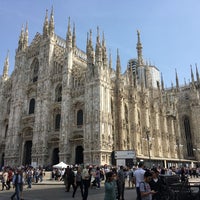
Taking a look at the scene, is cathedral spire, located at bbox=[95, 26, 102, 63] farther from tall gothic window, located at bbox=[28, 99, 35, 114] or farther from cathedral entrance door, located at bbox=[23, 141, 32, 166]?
cathedral entrance door, located at bbox=[23, 141, 32, 166]

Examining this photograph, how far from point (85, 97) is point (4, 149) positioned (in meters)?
22.4

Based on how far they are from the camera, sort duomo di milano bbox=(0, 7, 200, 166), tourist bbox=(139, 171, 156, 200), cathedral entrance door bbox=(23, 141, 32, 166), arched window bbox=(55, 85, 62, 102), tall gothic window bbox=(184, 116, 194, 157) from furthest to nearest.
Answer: tall gothic window bbox=(184, 116, 194, 157)
cathedral entrance door bbox=(23, 141, 32, 166)
arched window bbox=(55, 85, 62, 102)
duomo di milano bbox=(0, 7, 200, 166)
tourist bbox=(139, 171, 156, 200)

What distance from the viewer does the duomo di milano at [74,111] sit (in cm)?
3400

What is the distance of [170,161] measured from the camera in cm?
4653

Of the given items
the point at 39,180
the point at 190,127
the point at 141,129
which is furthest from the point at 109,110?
the point at 190,127

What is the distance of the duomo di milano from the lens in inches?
1339

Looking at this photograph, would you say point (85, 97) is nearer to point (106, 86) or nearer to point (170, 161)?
point (106, 86)

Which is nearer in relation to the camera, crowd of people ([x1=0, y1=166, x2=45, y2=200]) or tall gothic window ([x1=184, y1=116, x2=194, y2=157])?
crowd of people ([x1=0, y1=166, x2=45, y2=200])

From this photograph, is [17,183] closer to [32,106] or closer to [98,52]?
[98,52]

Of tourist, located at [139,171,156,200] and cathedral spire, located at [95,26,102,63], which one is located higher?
cathedral spire, located at [95,26,102,63]

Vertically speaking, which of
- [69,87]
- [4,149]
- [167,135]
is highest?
[69,87]

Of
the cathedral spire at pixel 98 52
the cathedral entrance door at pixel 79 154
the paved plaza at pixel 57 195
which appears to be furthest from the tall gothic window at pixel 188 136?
the paved plaza at pixel 57 195

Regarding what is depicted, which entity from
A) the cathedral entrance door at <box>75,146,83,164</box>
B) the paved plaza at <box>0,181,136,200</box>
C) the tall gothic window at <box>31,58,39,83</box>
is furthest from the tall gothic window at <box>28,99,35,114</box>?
the paved plaza at <box>0,181,136,200</box>

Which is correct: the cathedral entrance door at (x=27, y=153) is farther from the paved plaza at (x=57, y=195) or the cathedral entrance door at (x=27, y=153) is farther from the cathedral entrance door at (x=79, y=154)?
the paved plaza at (x=57, y=195)
